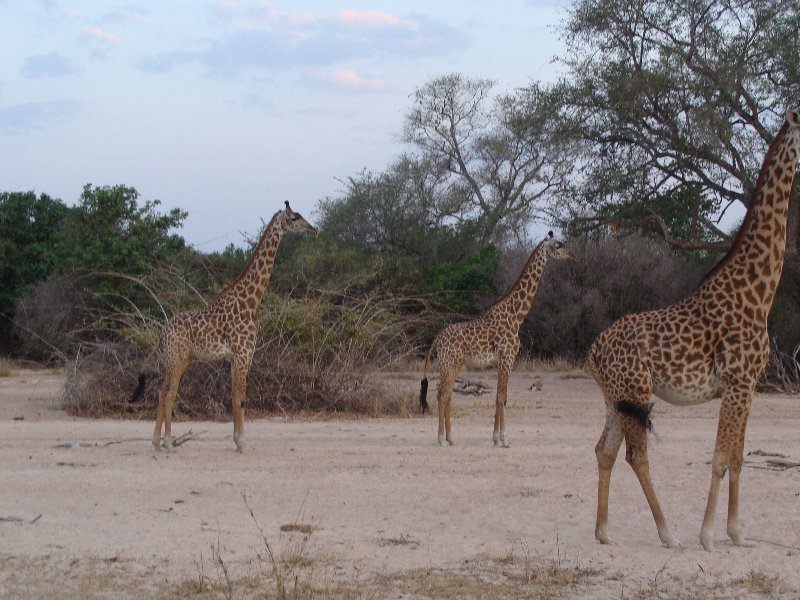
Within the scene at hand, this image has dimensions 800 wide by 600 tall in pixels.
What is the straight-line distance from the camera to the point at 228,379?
16016 mm

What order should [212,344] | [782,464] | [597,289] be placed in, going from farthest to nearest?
[597,289], [212,344], [782,464]

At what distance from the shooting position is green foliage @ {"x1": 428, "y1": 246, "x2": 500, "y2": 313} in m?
29.6

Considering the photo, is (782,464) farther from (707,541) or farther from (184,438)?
(184,438)

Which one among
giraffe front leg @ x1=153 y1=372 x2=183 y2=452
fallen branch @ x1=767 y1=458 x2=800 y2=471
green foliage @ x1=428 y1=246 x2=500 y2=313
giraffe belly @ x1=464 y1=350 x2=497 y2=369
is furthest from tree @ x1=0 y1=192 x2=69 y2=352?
fallen branch @ x1=767 y1=458 x2=800 y2=471

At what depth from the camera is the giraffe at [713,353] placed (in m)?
7.39

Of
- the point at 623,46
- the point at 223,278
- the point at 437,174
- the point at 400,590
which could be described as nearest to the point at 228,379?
the point at 223,278

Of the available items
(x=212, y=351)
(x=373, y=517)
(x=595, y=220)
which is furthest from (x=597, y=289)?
(x=373, y=517)

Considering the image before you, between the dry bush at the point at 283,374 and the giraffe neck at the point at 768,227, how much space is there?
360 inches

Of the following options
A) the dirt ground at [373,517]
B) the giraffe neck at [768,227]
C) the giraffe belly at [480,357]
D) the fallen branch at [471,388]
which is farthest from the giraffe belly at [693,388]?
the fallen branch at [471,388]

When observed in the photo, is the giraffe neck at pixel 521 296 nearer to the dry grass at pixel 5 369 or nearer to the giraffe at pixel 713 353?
the giraffe at pixel 713 353

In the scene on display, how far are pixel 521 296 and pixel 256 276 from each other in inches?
127

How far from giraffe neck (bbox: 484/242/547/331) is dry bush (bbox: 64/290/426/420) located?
135 inches

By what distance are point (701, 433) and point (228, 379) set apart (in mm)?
6618

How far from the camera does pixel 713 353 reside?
297 inches
